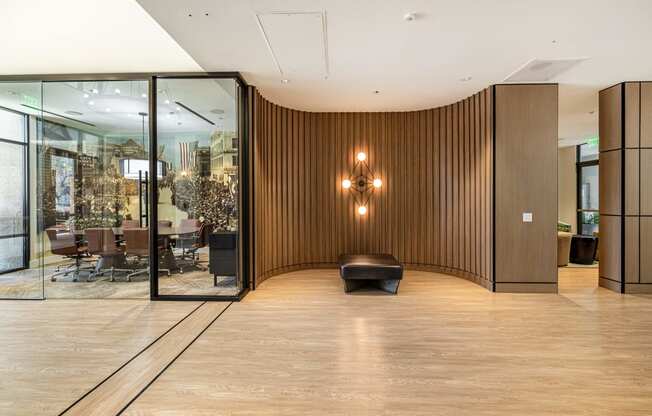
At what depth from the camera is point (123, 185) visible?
5406 mm

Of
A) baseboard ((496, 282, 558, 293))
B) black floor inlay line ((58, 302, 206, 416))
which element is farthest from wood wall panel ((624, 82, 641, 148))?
black floor inlay line ((58, 302, 206, 416))

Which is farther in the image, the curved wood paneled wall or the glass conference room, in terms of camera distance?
the curved wood paneled wall

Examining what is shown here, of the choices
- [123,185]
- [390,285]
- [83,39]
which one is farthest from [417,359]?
[83,39]

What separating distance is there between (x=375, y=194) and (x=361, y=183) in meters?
0.38

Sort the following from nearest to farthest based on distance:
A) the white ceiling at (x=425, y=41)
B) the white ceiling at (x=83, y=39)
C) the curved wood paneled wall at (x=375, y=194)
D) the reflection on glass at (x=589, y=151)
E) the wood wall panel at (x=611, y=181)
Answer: the white ceiling at (x=425, y=41) < the white ceiling at (x=83, y=39) < the wood wall panel at (x=611, y=181) < the curved wood paneled wall at (x=375, y=194) < the reflection on glass at (x=589, y=151)

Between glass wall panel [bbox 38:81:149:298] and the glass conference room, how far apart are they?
0.02m

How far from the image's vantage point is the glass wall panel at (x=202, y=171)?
4.97 meters

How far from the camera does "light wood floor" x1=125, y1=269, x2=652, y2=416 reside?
2381mm

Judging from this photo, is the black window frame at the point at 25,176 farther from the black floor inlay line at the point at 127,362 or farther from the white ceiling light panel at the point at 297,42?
the white ceiling light panel at the point at 297,42

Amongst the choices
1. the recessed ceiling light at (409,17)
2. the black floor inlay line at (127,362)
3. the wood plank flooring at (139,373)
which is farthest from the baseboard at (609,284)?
the black floor inlay line at (127,362)

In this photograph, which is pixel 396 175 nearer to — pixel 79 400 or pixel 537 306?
pixel 537 306

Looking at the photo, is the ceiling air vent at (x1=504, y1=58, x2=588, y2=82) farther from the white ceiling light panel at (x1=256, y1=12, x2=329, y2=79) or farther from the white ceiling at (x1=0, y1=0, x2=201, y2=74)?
the white ceiling at (x1=0, y1=0, x2=201, y2=74)

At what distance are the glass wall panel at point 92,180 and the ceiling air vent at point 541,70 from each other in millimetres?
5467

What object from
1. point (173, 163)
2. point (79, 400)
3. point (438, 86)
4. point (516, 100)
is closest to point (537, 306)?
point (516, 100)
